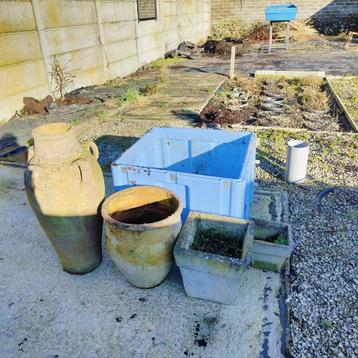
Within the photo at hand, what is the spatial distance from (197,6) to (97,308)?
1628cm

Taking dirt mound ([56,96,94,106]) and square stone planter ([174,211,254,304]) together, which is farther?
dirt mound ([56,96,94,106])

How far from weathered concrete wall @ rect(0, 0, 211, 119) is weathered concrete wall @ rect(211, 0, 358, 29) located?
6482 mm

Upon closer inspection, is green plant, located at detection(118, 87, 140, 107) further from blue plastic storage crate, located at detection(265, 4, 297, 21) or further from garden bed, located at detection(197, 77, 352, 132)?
blue plastic storage crate, located at detection(265, 4, 297, 21)

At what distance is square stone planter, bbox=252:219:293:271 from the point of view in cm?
242

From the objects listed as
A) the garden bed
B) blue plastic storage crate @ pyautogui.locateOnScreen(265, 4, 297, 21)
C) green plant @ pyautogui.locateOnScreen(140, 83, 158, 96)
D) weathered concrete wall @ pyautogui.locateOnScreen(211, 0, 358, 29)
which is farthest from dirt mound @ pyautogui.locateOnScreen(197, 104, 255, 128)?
weathered concrete wall @ pyautogui.locateOnScreen(211, 0, 358, 29)

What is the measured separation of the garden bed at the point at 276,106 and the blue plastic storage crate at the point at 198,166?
102 inches

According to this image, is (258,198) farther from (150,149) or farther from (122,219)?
(122,219)

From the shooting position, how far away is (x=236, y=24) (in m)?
17.5

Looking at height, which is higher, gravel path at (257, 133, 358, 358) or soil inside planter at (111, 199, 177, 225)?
soil inside planter at (111, 199, 177, 225)

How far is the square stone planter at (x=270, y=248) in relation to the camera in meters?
2.42

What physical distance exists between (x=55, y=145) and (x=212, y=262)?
4.15ft

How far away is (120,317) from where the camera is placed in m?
2.20

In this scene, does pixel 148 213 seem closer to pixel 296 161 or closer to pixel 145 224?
pixel 145 224

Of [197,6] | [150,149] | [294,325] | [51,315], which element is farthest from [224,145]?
[197,6]
